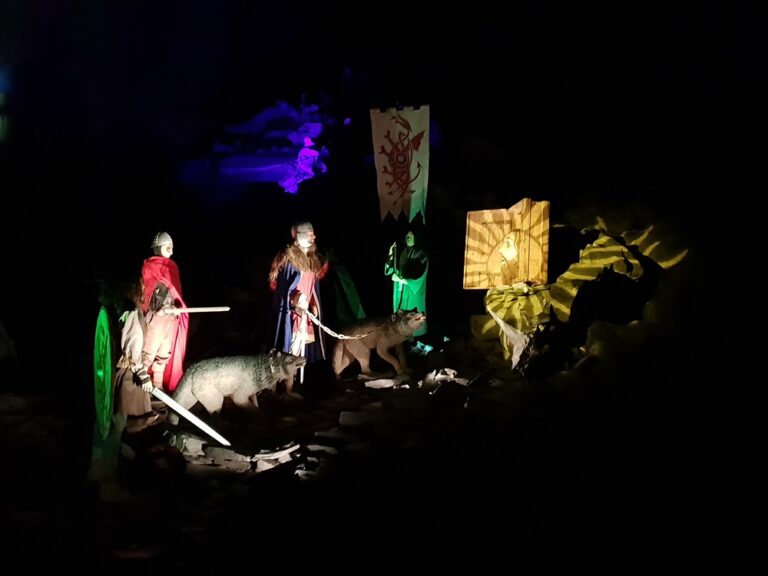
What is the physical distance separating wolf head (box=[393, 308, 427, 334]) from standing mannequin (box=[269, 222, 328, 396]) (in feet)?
3.07

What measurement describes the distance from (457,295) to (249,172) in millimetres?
4358

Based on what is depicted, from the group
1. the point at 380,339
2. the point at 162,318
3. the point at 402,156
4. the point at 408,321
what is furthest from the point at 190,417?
the point at 402,156

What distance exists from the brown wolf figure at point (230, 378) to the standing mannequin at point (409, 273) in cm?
237

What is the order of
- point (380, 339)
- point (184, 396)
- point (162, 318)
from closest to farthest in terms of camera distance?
point (184, 396) → point (162, 318) → point (380, 339)

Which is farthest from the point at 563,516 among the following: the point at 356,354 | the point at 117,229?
the point at 117,229

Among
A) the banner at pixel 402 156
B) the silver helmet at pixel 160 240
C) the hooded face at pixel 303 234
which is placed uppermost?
the banner at pixel 402 156

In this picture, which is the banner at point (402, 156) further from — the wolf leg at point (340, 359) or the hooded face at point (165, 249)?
the hooded face at point (165, 249)

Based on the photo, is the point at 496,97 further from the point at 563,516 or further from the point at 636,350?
the point at 563,516

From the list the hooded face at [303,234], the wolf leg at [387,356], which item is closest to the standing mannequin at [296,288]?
the hooded face at [303,234]

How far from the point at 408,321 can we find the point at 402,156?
1.70 metres

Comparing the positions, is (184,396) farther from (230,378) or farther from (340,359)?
(340,359)

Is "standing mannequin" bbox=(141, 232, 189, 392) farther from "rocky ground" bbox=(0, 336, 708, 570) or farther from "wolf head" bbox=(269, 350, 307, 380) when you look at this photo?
"wolf head" bbox=(269, 350, 307, 380)

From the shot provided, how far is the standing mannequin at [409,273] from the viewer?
27.3 ft

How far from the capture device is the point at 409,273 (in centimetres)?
832
